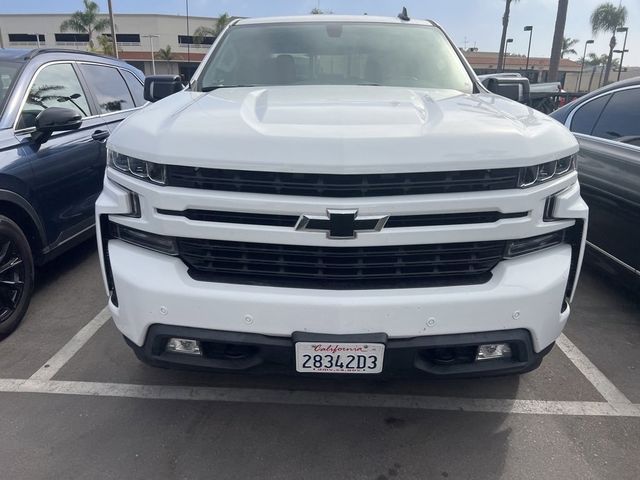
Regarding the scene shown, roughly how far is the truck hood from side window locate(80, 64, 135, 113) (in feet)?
8.75

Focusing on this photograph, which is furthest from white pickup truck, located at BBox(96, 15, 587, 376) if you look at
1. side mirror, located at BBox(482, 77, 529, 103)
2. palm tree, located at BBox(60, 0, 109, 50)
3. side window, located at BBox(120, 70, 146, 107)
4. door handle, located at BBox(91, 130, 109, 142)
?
palm tree, located at BBox(60, 0, 109, 50)

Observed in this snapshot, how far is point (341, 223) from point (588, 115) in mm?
3482

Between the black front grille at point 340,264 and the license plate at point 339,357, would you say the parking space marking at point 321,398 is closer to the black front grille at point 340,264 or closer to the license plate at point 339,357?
the license plate at point 339,357

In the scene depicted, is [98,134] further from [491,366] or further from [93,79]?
[491,366]

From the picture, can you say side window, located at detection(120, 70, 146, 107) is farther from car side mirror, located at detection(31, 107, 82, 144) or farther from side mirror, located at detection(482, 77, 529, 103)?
side mirror, located at detection(482, 77, 529, 103)

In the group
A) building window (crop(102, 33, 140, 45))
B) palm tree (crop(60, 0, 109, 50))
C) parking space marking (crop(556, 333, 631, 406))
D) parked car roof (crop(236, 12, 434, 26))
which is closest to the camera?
parking space marking (crop(556, 333, 631, 406))

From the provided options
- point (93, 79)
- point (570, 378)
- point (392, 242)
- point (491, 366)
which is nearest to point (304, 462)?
point (491, 366)

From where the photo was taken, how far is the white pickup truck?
6.73 ft

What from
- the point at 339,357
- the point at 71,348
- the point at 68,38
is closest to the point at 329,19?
the point at 339,357

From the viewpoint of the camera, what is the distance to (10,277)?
3457 mm

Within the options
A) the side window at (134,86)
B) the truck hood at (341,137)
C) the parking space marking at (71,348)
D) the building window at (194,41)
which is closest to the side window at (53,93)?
the side window at (134,86)

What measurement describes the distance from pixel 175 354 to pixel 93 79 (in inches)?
140

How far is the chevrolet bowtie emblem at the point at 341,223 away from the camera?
6.66 feet

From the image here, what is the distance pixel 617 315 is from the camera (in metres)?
3.89
